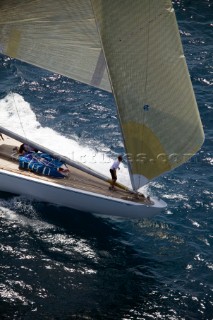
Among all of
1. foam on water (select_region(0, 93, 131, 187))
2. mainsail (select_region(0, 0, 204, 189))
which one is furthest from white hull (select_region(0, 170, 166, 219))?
foam on water (select_region(0, 93, 131, 187))

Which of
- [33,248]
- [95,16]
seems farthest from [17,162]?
[95,16]

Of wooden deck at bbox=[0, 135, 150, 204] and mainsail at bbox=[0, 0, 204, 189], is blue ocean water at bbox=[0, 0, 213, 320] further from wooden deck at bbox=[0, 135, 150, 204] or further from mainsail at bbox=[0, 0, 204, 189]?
mainsail at bbox=[0, 0, 204, 189]

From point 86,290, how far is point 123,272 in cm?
241

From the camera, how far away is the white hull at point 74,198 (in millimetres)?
31062

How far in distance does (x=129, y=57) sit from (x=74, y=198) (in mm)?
8881

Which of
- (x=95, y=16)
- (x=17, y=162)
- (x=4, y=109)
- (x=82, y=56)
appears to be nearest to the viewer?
(x=95, y=16)

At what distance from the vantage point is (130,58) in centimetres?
2711

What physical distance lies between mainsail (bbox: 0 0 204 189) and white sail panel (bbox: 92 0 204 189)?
43 mm

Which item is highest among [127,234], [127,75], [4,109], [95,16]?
[95,16]

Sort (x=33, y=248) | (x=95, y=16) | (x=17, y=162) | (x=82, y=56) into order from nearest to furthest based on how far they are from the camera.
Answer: (x=95, y=16) → (x=82, y=56) → (x=33, y=248) → (x=17, y=162)

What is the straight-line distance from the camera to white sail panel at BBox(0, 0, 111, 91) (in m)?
27.2

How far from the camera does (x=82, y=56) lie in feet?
92.8

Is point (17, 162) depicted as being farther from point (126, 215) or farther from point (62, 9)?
point (62, 9)

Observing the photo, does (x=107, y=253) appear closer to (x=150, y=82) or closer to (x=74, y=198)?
(x=74, y=198)
